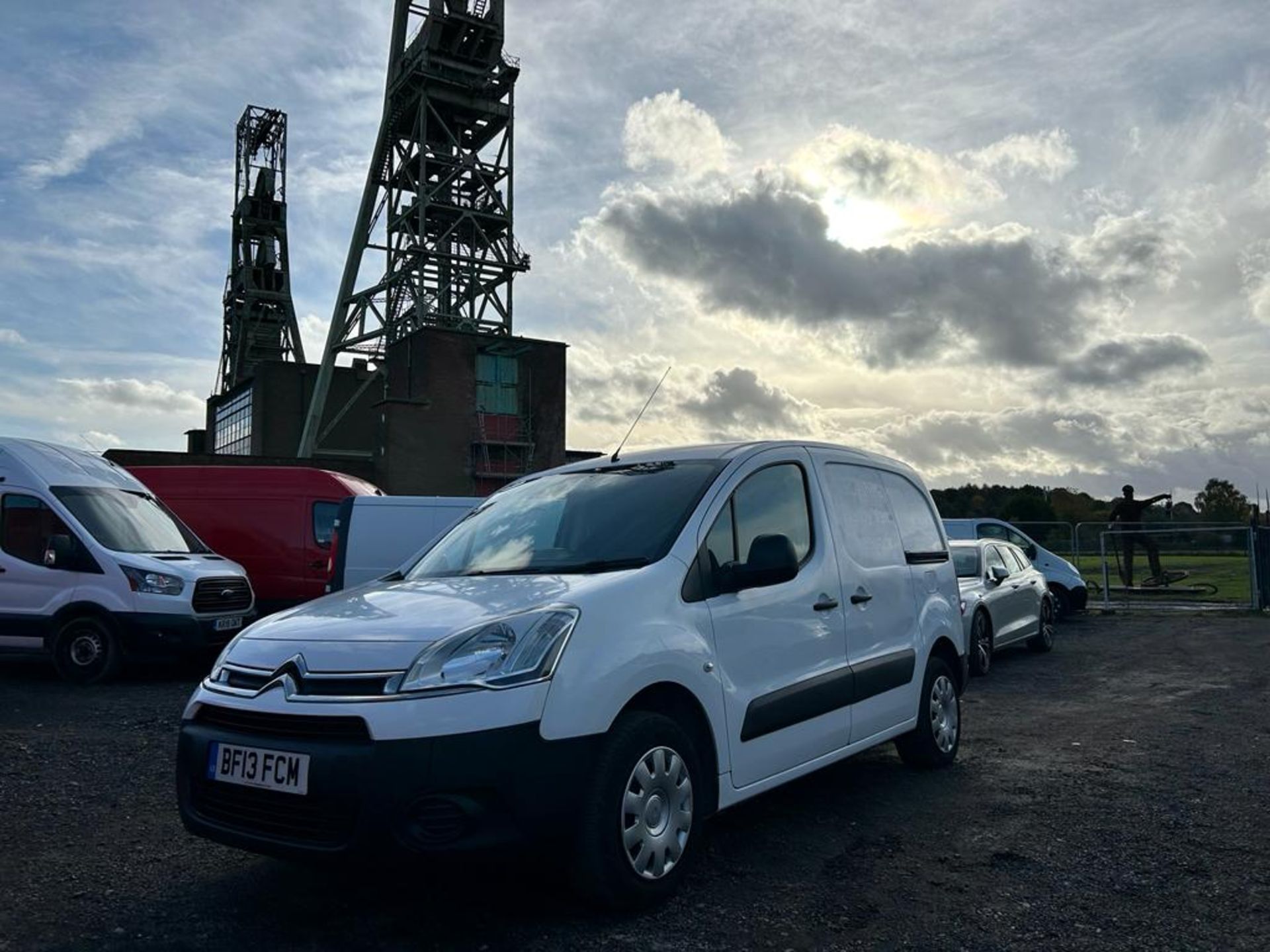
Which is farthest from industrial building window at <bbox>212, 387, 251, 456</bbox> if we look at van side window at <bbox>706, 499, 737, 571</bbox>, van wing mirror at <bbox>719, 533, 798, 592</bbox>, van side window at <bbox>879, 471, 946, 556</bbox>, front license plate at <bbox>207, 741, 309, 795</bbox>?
van wing mirror at <bbox>719, 533, 798, 592</bbox>

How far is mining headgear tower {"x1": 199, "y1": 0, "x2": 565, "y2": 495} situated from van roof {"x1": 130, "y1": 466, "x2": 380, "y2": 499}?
2645cm

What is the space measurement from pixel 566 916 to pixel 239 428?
56.0 meters

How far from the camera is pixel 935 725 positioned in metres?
6.20

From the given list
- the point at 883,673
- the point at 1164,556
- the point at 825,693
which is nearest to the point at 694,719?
the point at 825,693

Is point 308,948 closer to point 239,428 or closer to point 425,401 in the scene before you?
point 425,401

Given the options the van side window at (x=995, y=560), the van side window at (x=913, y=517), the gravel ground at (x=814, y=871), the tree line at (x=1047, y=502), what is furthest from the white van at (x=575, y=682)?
the tree line at (x=1047, y=502)

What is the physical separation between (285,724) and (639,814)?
1.30 meters

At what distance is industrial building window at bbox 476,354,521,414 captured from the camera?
44.7 m

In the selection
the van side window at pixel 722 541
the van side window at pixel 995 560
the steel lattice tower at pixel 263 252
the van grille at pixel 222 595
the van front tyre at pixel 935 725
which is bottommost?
the van front tyre at pixel 935 725

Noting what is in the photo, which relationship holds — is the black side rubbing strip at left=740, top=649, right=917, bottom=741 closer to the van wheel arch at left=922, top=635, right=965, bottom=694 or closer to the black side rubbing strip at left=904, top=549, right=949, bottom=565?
the van wheel arch at left=922, top=635, right=965, bottom=694

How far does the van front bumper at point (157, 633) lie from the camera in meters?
9.97

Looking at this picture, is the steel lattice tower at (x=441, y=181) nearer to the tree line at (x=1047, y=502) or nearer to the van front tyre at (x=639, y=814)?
the tree line at (x=1047, y=502)

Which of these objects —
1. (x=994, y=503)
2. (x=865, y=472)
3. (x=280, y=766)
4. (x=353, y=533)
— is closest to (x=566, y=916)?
(x=280, y=766)

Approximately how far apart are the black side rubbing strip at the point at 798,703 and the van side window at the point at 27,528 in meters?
8.34
